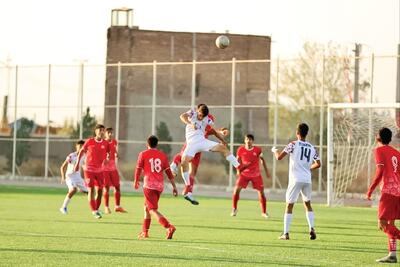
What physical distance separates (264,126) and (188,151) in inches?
1668

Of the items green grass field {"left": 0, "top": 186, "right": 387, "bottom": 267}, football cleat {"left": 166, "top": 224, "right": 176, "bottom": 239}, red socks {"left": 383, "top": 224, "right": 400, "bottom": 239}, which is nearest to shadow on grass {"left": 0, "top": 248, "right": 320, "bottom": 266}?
green grass field {"left": 0, "top": 186, "right": 387, "bottom": 267}

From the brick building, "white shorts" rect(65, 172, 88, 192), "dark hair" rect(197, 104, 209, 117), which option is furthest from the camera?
the brick building

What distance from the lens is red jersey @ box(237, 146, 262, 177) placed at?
30.1 meters

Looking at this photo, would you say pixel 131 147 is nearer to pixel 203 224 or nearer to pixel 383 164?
pixel 203 224

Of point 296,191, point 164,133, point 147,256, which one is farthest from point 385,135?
point 164,133

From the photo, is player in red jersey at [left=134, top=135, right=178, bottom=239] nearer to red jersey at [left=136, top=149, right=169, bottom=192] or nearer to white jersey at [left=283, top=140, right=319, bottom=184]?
red jersey at [left=136, top=149, right=169, bottom=192]

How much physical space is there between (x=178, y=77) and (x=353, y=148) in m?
27.0

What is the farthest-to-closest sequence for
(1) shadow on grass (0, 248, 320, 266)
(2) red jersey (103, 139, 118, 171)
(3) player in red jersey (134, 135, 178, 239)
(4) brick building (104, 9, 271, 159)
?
(4) brick building (104, 9, 271, 159) → (2) red jersey (103, 139, 118, 171) → (3) player in red jersey (134, 135, 178, 239) → (1) shadow on grass (0, 248, 320, 266)

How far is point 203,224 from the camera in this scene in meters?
26.4

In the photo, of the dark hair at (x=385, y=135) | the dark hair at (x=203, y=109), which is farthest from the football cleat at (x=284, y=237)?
the dark hair at (x=385, y=135)

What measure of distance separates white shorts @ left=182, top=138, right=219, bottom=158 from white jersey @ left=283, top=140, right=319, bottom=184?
3373mm

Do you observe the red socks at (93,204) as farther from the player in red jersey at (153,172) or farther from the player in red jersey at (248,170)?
the player in red jersey at (153,172)

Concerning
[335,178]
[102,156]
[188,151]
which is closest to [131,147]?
[335,178]

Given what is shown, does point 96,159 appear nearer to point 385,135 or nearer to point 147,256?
point 147,256
